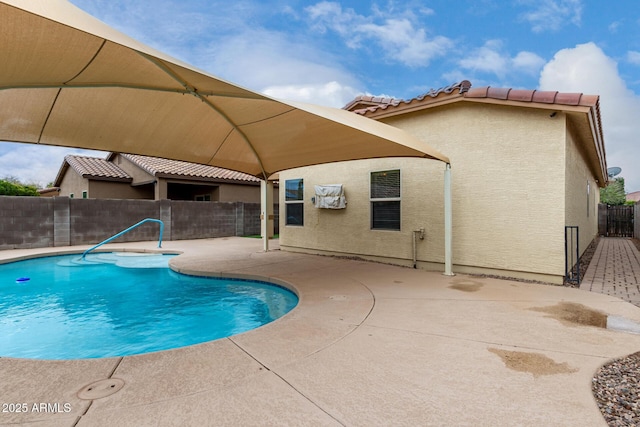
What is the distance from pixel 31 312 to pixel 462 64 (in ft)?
50.5

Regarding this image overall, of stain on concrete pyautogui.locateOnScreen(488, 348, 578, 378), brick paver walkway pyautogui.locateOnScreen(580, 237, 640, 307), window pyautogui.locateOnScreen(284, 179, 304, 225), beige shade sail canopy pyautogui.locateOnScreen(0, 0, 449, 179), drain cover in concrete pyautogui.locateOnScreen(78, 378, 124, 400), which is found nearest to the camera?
drain cover in concrete pyautogui.locateOnScreen(78, 378, 124, 400)

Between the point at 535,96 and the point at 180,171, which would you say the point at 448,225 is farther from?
the point at 180,171

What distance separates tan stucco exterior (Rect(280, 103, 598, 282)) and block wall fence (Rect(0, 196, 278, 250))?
9.70m

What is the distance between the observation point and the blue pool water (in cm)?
403

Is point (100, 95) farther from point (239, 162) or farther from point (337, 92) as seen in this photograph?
point (337, 92)

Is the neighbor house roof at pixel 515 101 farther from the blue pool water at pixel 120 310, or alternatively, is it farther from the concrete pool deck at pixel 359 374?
the blue pool water at pixel 120 310

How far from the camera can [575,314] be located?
3.78 m

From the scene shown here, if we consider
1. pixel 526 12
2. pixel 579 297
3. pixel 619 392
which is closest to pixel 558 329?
pixel 619 392

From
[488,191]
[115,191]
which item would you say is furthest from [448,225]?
[115,191]

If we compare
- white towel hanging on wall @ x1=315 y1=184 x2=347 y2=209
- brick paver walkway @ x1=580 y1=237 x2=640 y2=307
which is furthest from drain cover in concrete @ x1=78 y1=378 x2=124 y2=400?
white towel hanging on wall @ x1=315 y1=184 x2=347 y2=209

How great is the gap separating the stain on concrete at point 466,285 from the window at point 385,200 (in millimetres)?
1991

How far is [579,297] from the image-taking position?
14.9 ft

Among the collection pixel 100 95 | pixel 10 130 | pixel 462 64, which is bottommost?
pixel 10 130

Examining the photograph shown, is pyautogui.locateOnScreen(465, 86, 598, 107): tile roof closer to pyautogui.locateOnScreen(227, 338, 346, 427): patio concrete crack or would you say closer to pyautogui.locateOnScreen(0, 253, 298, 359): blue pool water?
pyautogui.locateOnScreen(0, 253, 298, 359): blue pool water
